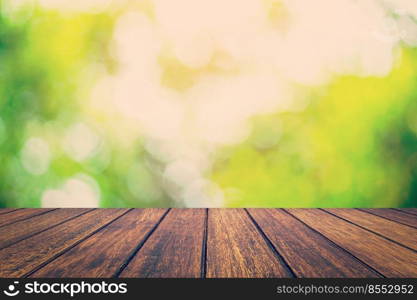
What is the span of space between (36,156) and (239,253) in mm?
1168

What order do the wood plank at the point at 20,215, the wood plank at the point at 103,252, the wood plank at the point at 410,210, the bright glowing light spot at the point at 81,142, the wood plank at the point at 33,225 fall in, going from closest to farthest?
the wood plank at the point at 103,252, the wood plank at the point at 33,225, the wood plank at the point at 20,215, the wood plank at the point at 410,210, the bright glowing light spot at the point at 81,142

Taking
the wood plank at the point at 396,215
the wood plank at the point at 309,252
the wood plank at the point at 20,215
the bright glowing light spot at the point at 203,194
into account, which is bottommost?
the wood plank at the point at 309,252

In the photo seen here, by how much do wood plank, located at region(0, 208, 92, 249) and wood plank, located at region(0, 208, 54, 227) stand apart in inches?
1.6

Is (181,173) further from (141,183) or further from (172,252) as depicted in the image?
(172,252)

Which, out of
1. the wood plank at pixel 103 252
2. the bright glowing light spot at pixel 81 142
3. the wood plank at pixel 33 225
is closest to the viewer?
the wood plank at pixel 103 252

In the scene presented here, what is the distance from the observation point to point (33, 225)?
120cm

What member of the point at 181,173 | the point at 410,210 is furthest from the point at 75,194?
the point at 410,210

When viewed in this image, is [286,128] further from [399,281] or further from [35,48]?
[35,48]

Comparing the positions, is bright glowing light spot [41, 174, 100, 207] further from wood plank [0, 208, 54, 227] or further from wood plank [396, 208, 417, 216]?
wood plank [396, 208, 417, 216]

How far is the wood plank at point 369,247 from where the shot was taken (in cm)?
76

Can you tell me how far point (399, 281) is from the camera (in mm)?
690

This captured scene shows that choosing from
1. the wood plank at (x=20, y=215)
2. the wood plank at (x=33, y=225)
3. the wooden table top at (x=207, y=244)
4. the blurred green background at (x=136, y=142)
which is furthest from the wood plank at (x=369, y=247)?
the wood plank at (x=20, y=215)

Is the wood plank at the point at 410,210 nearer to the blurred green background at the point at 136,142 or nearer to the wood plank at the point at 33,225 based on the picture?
the blurred green background at the point at 136,142

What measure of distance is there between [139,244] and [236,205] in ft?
2.42
